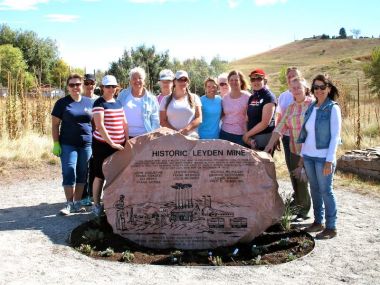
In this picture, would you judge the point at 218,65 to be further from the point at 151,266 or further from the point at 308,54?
the point at 308,54

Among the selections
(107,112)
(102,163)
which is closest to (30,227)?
(102,163)

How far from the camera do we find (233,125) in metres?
6.39

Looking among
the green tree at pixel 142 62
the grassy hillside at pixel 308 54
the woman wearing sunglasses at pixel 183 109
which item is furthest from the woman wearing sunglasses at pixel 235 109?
the grassy hillside at pixel 308 54

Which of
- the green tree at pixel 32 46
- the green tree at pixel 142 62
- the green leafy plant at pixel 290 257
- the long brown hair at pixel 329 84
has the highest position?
Result: the green tree at pixel 32 46

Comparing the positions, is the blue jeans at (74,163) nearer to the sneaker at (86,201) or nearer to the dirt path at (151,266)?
the sneaker at (86,201)

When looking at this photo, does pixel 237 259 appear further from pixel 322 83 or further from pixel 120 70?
pixel 120 70

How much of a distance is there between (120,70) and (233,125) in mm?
15379

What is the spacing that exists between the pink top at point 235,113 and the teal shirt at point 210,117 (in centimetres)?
10

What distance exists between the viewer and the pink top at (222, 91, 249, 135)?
20.7ft

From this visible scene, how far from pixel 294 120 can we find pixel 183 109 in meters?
1.41

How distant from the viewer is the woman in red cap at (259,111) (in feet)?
20.0

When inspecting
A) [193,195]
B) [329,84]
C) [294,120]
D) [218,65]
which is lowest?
[193,195]

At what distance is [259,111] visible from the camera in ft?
20.1

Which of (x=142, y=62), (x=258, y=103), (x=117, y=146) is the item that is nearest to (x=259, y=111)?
(x=258, y=103)
